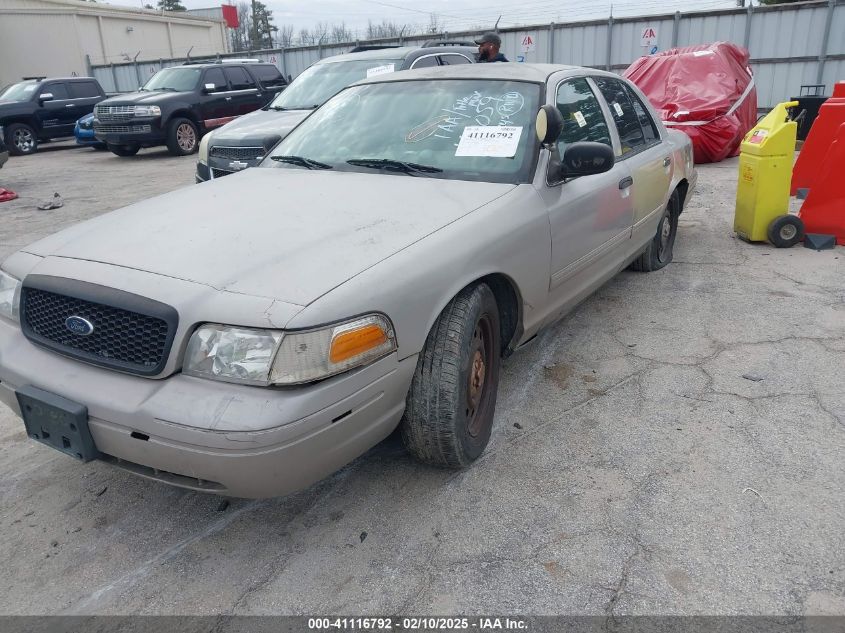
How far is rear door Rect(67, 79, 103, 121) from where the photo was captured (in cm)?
1684

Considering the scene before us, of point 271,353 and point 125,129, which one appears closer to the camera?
point 271,353

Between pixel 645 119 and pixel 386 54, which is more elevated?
pixel 386 54

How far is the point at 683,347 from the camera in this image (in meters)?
4.12

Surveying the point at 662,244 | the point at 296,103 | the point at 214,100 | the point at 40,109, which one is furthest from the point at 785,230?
the point at 40,109

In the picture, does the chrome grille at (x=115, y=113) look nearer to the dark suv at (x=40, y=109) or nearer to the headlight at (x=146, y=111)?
the headlight at (x=146, y=111)

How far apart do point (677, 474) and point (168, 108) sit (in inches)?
529

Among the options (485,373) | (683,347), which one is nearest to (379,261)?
(485,373)

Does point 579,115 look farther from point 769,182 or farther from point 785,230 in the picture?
point 785,230

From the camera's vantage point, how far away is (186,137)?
561 inches

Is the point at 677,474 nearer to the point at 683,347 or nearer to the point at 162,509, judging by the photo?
the point at 683,347

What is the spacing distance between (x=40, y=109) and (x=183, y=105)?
5.05 meters

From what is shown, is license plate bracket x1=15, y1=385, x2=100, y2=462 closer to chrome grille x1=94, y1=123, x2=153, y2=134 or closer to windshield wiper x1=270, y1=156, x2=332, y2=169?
windshield wiper x1=270, y1=156, x2=332, y2=169

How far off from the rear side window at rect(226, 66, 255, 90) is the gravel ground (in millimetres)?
12592

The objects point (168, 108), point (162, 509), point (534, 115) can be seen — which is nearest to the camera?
point (162, 509)
